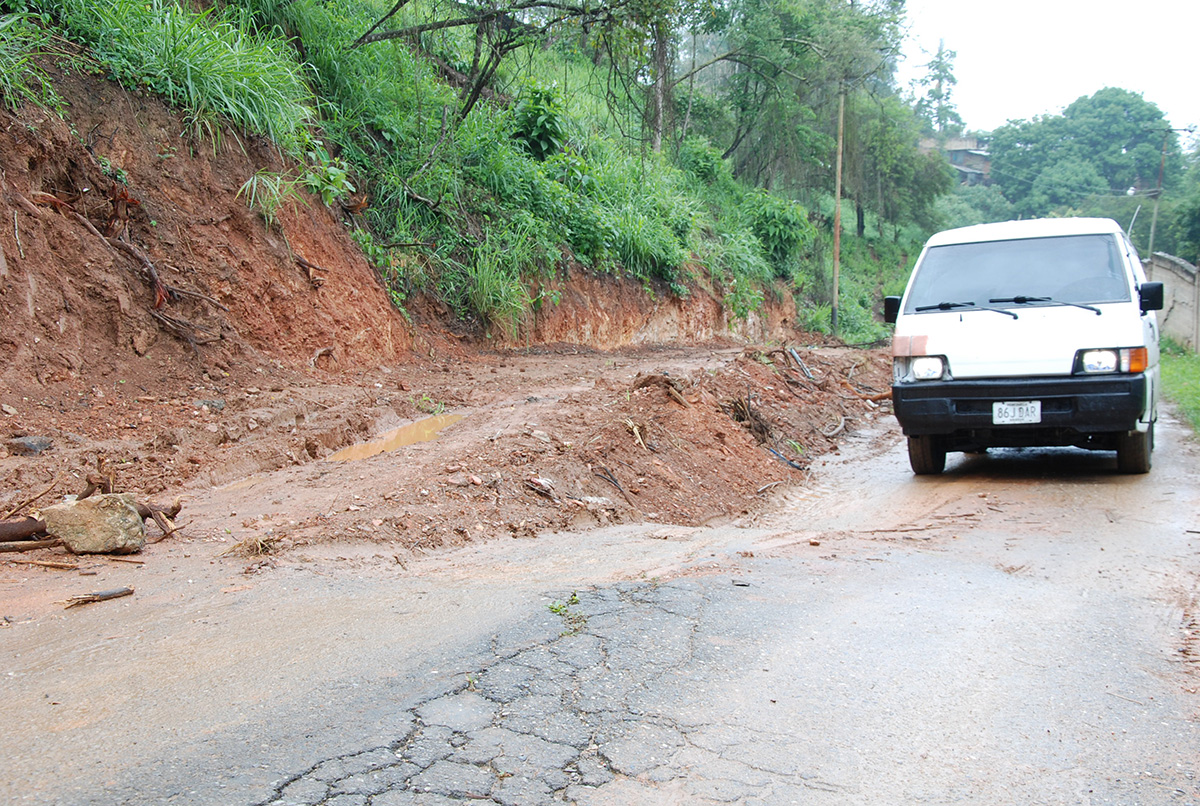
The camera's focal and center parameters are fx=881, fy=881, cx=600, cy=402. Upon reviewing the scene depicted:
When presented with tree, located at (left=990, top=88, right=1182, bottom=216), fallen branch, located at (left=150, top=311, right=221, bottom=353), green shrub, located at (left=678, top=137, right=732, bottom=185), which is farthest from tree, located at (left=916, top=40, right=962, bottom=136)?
fallen branch, located at (left=150, top=311, right=221, bottom=353)

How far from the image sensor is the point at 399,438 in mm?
7516

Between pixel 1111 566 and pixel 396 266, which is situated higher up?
→ pixel 396 266

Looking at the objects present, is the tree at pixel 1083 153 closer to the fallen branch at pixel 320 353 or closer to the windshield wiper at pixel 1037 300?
the windshield wiper at pixel 1037 300

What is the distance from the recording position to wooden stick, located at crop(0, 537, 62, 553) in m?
4.36

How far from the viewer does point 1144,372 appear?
6496 mm

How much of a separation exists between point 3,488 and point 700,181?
23.2 metres

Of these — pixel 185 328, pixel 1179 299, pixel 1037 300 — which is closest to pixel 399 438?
pixel 185 328

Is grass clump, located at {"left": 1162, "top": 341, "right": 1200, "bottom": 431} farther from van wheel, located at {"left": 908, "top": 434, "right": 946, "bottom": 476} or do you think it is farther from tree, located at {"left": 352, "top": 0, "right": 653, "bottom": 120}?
tree, located at {"left": 352, "top": 0, "right": 653, "bottom": 120}

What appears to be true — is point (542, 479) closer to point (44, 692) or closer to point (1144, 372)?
point (44, 692)

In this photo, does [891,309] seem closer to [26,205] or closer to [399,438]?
[399,438]

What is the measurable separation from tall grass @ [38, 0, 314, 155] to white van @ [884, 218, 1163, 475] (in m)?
7.24

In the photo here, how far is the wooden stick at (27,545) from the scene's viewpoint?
4.36 metres

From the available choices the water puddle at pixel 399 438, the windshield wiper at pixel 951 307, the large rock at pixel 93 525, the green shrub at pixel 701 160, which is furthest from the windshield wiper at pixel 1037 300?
the green shrub at pixel 701 160

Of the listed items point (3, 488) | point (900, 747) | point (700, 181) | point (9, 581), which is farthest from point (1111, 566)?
point (700, 181)
